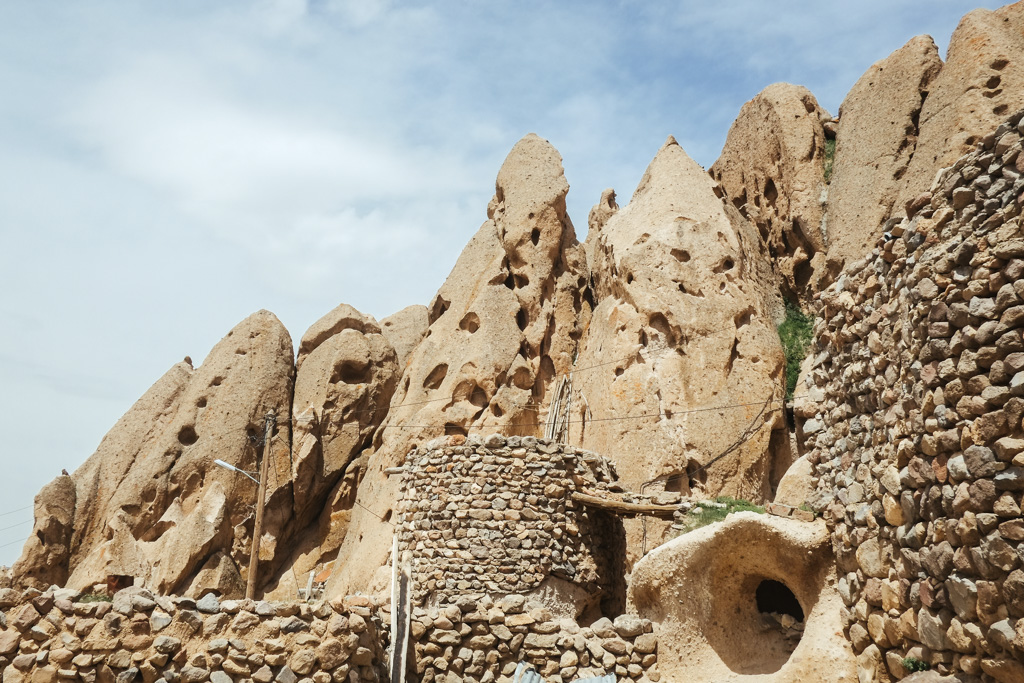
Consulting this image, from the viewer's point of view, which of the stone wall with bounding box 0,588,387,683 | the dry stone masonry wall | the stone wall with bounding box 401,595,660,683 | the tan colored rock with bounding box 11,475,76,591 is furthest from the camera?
the tan colored rock with bounding box 11,475,76,591

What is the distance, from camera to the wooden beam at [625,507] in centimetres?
1138

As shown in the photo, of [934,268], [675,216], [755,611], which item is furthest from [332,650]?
[675,216]

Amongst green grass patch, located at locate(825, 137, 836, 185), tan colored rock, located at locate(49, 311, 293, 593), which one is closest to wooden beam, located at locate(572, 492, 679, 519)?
green grass patch, located at locate(825, 137, 836, 185)

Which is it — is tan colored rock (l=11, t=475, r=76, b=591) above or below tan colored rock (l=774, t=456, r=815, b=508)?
below

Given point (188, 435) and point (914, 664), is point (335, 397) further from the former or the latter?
point (914, 664)

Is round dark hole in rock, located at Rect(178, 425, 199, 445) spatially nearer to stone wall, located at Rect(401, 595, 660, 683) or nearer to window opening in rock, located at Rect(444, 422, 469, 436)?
window opening in rock, located at Rect(444, 422, 469, 436)

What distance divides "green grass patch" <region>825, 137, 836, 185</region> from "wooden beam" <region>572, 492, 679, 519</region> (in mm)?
9170

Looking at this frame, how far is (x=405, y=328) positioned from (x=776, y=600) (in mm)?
15636

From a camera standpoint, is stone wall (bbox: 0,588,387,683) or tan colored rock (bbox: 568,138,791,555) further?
tan colored rock (bbox: 568,138,791,555)

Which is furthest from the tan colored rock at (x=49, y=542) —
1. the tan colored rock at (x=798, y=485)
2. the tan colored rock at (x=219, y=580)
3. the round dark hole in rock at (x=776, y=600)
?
the tan colored rock at (x=798, y=485)

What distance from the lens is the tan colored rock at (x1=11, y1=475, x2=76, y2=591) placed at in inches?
725

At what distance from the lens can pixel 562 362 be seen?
1834cm

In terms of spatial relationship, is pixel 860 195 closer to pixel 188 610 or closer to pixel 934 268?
pixel 934 268

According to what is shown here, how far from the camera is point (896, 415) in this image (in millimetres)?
7039
